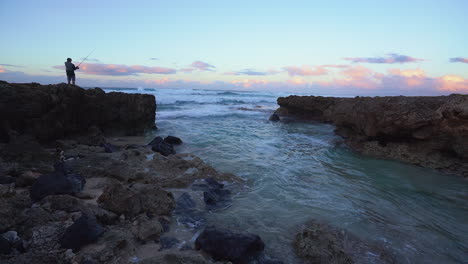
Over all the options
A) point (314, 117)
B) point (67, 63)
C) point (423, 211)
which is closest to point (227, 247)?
point (423, 211)

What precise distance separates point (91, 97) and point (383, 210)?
30.0ft

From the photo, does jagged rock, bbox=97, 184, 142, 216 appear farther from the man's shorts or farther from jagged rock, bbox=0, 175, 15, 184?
the man's shorts

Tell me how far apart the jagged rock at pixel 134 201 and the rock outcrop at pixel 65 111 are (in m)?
4.12

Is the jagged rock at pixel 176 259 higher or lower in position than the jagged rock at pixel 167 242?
higher

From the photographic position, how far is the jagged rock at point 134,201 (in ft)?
12.2

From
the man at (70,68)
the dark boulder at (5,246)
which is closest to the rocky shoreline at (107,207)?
the dark boulder at (5,246)

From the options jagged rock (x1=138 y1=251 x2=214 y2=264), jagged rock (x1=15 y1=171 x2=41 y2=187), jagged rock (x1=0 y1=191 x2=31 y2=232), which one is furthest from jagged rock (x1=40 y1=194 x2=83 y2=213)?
jagged rock (x1=138 y1=251 x2=214 y2=264)

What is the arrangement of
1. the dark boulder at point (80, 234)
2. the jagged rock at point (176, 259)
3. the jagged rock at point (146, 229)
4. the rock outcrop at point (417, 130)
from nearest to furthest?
the jagged rock at point (176, 259), the dark boulder at point (80, 234), the jagged rock at point (146, 229), the rock outcrop at point (417, 130)

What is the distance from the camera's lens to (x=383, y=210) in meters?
4.63

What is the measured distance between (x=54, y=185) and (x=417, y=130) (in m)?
8.63

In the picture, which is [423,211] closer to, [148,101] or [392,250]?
[392,250]

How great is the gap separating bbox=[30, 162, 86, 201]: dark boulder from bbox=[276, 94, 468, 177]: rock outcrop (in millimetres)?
8112

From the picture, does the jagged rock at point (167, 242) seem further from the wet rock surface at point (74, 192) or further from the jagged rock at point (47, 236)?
the jagged rock at point (47, 236)

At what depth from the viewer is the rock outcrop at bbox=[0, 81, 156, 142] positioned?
6.43 metres
